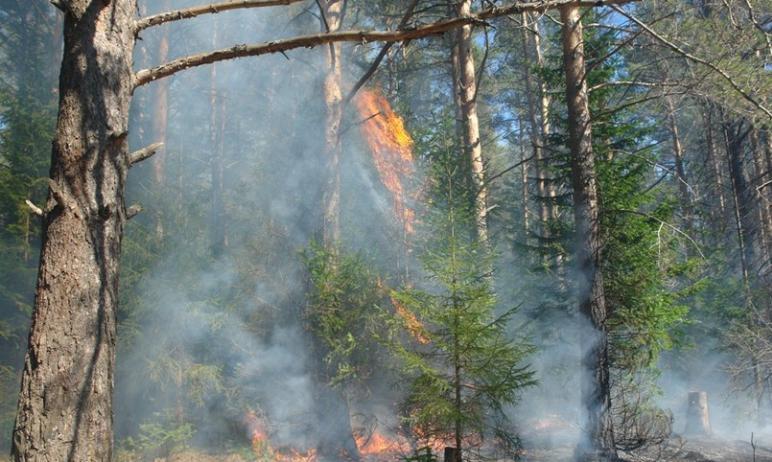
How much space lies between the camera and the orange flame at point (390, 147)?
56.0 feet

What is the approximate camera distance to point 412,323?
962 cm

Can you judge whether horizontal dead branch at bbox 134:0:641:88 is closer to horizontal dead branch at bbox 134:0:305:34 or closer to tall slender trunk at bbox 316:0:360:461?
horizontal dead branch at bbox 134:0:305:34

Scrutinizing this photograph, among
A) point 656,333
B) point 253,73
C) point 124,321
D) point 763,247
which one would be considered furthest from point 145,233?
point 763,247

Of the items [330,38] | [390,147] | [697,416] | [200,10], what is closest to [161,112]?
[390,147]

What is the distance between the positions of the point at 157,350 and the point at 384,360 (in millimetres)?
4603

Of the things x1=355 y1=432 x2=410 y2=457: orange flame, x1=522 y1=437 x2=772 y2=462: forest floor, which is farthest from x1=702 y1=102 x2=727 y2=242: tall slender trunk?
x1=355 y1=432 x2=410 y2=457: orange flame

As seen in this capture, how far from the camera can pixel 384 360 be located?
1183 cm

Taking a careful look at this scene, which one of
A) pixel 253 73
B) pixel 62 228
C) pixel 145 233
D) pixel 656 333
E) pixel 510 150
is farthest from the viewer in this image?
pixel 510 150

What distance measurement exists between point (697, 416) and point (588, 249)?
308 inches

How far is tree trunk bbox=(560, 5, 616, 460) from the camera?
8.48 meters

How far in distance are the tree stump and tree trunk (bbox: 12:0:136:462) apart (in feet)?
47.1

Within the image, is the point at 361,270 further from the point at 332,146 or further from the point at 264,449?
the point at 264,449

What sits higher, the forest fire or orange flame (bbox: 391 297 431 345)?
orange flame (bbox: 391 297 431 345)

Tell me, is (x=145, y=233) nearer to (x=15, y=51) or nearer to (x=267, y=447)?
(x=267, y=447)
